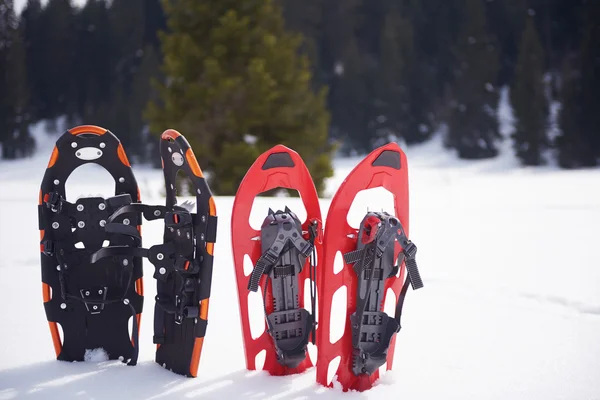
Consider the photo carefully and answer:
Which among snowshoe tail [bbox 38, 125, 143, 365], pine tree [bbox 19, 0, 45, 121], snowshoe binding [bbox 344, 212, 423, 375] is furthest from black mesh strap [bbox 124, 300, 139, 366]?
pine tree [bbox 19, 0, 45, 121]

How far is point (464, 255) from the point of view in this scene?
4.75 metres

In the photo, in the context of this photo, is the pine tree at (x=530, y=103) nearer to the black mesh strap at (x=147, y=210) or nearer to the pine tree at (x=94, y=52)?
the black mesh strap at (x=147, y=210)

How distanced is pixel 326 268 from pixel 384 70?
24442 millimetres

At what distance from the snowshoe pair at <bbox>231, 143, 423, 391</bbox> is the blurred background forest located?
316 inches

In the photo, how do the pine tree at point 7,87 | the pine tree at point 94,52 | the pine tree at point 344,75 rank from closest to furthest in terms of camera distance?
the pine tree at point 7,87, the pine tree at point 344,75, the pine tree at point 94,52

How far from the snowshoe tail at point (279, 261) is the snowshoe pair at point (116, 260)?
0.60ft

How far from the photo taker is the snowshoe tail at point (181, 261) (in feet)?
7.89

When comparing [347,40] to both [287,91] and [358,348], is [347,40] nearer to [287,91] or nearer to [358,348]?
[287,91]


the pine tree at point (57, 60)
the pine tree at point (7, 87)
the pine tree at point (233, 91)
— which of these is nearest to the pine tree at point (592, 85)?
the pine tree at point (233, 91)

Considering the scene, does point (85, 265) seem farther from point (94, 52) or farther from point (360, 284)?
point (94, 52)

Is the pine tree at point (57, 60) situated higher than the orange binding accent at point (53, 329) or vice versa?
the pine tree at point (57, 60)

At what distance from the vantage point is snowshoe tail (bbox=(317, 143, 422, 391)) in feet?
7.64

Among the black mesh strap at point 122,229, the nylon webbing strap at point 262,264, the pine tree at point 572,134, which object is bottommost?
the nylon webbing strap at point 262,264

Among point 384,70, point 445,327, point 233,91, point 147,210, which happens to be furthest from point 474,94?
point 147,210
